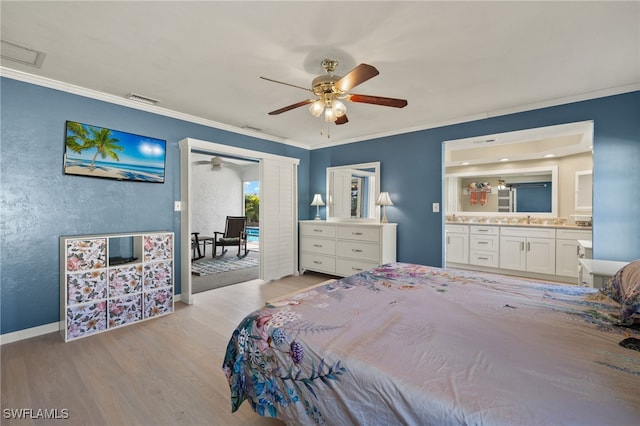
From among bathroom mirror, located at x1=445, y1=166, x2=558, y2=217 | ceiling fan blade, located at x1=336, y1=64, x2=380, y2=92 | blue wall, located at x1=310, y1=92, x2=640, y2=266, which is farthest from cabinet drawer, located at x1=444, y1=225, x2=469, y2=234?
ceiling fan blade, located at x1=336, y1=64, x2=380, y2=92

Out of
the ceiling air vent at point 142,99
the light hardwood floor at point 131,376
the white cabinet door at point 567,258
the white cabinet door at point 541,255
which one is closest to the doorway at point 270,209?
the ceiling air vent at point 142,99

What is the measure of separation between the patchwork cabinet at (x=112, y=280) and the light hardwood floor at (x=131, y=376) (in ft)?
0.46

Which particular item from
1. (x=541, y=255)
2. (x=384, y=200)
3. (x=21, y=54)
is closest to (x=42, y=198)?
(x=21, y=54)

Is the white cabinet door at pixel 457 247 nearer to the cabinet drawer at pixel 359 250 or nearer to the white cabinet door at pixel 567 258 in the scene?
the white cabinet door at pixel 567 258

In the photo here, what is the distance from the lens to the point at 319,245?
473 centimetres

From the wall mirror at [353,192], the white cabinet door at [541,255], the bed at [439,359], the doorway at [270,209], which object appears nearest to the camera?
the bed at [439,359]

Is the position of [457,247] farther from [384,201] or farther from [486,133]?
[486,133]

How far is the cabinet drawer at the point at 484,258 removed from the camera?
4.84 meters

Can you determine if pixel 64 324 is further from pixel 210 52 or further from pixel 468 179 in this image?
pixel 468 179

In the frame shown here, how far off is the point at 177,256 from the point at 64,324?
1222mm

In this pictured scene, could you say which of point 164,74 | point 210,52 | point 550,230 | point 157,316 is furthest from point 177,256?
point 550,230

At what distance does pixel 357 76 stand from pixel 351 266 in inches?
119

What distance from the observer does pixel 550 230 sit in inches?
170

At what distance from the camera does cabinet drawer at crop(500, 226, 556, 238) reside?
4340 mm
